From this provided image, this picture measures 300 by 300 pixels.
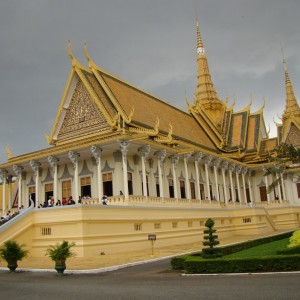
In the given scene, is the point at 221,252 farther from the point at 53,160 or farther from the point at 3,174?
the point at 3,174

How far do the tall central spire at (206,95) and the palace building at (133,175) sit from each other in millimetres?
2775

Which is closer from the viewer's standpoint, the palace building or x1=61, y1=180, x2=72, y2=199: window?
the palace building

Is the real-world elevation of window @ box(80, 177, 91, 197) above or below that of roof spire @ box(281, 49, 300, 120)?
below

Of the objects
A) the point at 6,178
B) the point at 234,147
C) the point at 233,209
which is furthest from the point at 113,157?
the point at 234,147

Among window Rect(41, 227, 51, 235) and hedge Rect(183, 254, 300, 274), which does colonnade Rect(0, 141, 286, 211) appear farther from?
hedge Rect(183, 254, 300, 274)

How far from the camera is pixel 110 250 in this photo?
19.2 m

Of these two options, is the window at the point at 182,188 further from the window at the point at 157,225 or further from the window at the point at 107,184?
the window at the point at 157,225

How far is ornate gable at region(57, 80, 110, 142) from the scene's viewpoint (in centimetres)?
2720

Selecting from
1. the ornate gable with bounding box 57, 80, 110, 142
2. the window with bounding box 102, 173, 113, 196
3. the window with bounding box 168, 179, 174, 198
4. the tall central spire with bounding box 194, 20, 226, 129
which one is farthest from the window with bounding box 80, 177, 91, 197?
the tall central spire with bounding box 194, 20, 226, 129

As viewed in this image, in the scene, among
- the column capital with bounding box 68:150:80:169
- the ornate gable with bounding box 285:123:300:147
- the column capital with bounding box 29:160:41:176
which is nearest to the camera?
the column capital with bounding box 68:150:80:169

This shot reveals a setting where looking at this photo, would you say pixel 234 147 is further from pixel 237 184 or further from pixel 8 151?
pixel 8 151

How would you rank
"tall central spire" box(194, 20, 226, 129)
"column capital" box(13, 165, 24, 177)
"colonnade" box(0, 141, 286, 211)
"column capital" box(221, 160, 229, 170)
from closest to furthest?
"colonnade" box(0, 141, 286, 211)
"column capital" box(13, 165, 24, 177)
"column capital" box(221, 160, 229, 170)
"tall central spire" box(194, 20, 226, 129)

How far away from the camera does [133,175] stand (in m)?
25.9

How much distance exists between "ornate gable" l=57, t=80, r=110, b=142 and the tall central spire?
1836cm
